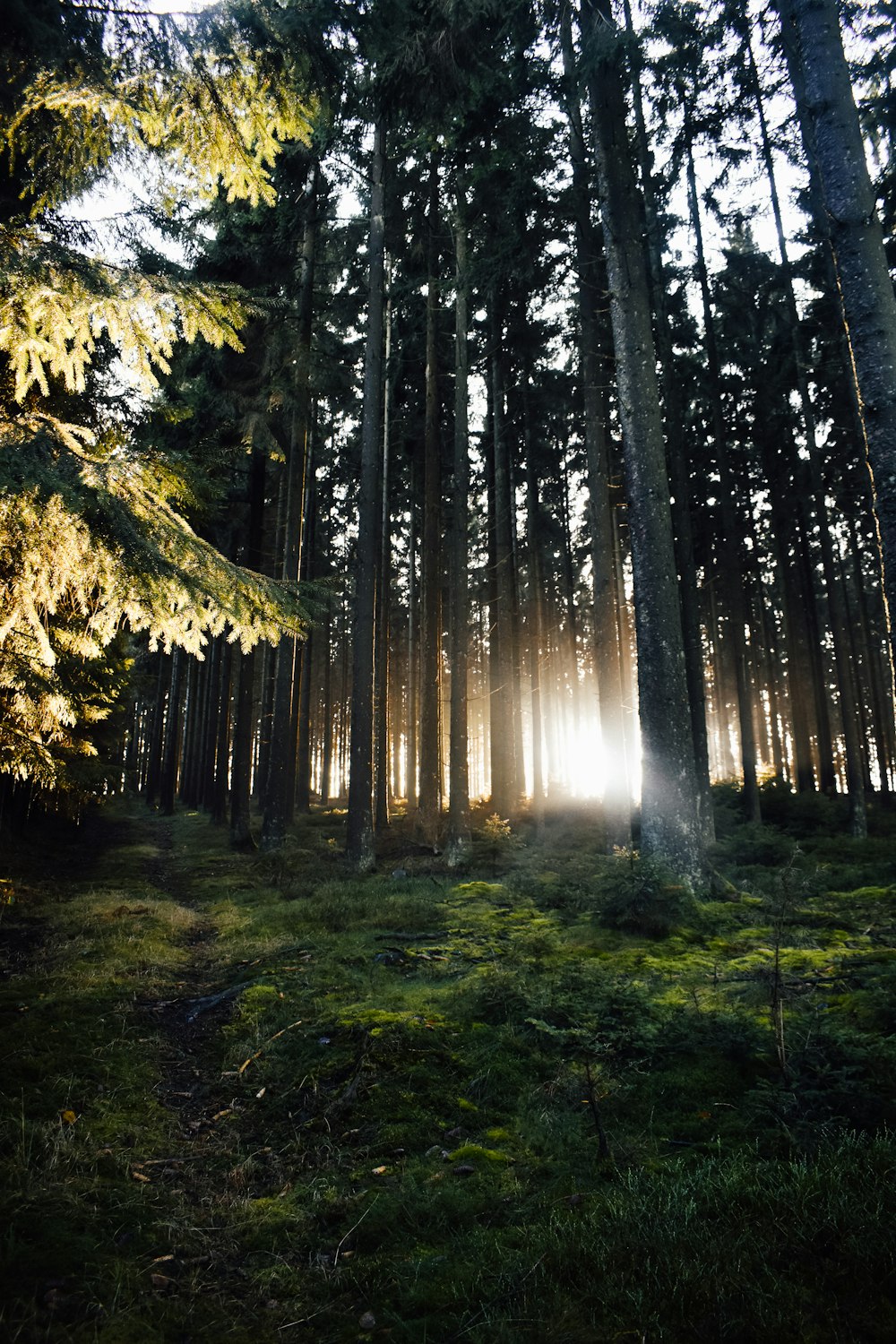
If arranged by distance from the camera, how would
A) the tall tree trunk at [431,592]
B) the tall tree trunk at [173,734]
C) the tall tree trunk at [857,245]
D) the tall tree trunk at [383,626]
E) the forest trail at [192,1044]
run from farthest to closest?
the tall tree trunk at [173,734] < the tall tree trunk at [383,626] < the tall tree trunk at [431,592] < the tall tree trunk at [857,245] < the forest trail at [192,1044]

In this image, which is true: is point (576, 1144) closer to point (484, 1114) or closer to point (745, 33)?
point (484, 1114)

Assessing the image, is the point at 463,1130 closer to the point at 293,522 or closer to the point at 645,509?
the point at 645,509

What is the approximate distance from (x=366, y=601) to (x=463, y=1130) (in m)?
12.6

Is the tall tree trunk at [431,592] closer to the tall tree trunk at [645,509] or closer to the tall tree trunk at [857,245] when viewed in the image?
the tall tree trunk at [645,509]

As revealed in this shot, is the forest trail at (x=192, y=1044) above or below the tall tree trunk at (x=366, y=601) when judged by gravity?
below

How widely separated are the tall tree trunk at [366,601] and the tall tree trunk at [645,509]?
668 centimetres

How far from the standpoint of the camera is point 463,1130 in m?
4.17

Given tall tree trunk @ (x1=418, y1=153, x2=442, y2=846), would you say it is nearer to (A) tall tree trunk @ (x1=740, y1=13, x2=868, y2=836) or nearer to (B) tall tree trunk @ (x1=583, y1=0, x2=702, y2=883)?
(B) tall tree trunk @ (x1=583, y1=0, x2=702, y2=883)

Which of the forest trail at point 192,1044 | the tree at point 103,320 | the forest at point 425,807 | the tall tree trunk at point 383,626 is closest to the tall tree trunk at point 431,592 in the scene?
the forest at point 425,807

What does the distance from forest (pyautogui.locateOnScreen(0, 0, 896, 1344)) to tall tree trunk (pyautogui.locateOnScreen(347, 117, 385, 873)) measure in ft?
0.35

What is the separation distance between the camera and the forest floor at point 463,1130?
250 centimetres

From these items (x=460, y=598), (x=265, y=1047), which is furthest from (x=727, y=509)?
(x=265, y=1047)

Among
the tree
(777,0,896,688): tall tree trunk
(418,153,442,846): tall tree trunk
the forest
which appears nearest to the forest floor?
the forest

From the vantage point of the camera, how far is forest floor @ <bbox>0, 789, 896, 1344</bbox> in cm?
250
